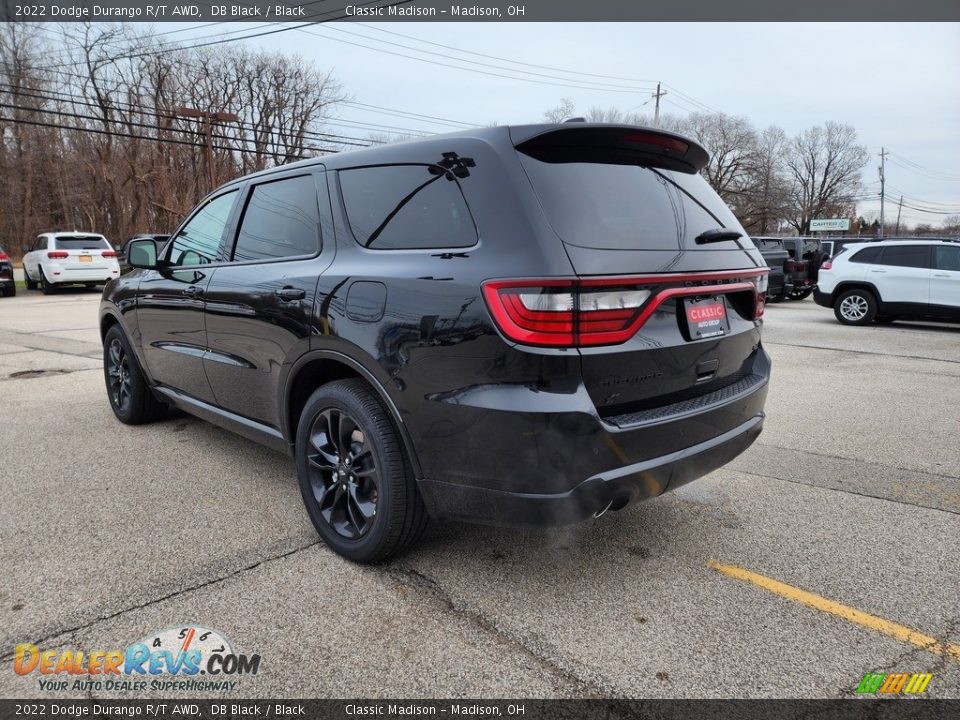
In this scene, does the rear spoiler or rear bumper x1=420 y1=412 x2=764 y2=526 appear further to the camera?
the rear spoiler

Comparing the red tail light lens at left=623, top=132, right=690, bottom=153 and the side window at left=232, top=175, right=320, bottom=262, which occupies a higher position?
the red tail light lens at left=623, top=132, right=690, bottom=153

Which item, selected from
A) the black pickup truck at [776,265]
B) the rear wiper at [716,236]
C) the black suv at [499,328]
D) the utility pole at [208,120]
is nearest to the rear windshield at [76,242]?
the utility pole at [208,120]

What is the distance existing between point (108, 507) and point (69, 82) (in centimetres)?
4459

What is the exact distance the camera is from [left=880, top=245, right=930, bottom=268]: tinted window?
1147 centimetres

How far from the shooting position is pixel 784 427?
5.15 m

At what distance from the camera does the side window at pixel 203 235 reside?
390 cm

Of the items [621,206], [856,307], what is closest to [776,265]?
[856,307]

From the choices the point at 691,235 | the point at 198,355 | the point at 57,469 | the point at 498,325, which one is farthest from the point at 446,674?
the point at 57,469

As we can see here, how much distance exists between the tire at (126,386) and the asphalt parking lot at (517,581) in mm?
498

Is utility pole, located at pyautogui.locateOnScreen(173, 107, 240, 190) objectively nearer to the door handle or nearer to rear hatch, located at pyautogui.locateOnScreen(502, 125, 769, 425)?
the door handle

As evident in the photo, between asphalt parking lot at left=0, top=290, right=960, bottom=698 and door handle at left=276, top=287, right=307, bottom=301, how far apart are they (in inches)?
45.3

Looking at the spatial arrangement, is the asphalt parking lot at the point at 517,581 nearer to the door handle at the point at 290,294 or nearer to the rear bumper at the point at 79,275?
the door handle at the point at 290,294

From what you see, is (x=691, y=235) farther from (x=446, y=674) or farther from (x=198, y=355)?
(x=198, y=355)

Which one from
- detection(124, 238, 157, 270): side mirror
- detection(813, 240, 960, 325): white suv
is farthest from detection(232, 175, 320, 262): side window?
detection(813, 240, 960, 325): white suv
